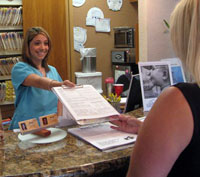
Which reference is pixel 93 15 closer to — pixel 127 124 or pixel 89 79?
pixel 89 79

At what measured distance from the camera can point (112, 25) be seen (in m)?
4.36

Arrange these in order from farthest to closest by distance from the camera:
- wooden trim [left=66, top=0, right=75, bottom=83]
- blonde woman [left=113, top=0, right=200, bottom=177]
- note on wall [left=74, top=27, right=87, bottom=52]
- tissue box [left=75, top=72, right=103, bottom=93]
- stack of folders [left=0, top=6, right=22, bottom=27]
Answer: note on wall [left=74, top=27, right=87, bottom=52], tissue box [left=75, top=72, right=103, bottom=93], wooden trim [left=66, top=0, right=75, bottom=83], stack of folders [left=0, top=6, right=22, bottom=27], blonde woman [left=113, top=0, right=200, bottom=177]

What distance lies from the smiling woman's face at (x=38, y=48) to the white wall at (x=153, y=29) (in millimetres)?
1005

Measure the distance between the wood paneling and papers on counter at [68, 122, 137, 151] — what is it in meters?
2.27

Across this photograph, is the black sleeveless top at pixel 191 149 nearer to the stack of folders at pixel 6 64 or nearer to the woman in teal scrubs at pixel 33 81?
the woman in teal scrubs at pixel 33 81

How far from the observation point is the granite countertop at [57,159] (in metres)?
0.94

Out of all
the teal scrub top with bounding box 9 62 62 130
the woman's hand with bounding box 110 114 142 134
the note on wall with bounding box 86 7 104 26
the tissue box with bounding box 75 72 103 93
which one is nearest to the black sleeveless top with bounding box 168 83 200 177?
the woman's hand with bounding box 110 114 142 134

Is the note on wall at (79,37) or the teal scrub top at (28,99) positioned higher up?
the note on wall at (79,37)

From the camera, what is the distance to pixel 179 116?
0.72 m

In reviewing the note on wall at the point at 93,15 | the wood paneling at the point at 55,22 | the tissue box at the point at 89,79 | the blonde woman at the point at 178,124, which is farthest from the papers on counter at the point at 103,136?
the note on wall at the point at 93,15

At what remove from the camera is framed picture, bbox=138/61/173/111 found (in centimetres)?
185

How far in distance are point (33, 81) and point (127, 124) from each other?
939 mm

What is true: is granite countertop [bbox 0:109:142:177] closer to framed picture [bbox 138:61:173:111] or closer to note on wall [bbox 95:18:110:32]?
framed picture [bbox 138:61:173:111]

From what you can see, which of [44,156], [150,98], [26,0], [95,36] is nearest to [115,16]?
[95,36]
